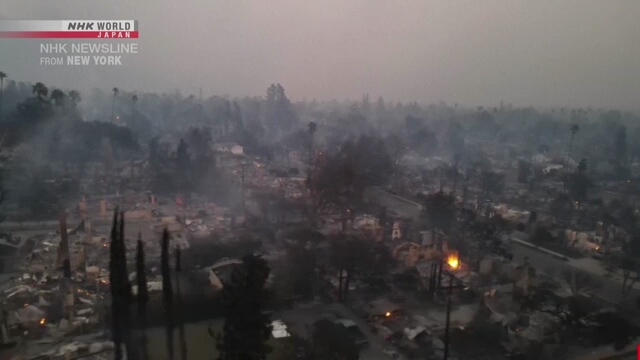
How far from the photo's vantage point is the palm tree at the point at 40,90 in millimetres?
2686

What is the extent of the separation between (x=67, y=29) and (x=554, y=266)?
3.50 m

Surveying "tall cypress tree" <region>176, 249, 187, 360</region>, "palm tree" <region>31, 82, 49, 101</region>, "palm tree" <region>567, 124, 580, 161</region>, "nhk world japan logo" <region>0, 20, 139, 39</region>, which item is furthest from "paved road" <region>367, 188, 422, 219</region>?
"palm tree" <region>31, 82, 49, 101</region>

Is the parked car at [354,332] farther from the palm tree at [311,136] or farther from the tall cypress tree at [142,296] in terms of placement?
the tall cypress tree at [142,296]

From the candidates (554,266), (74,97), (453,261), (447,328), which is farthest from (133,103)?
(554,266)

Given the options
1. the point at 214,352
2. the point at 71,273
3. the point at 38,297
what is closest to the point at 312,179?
the point at 214,352

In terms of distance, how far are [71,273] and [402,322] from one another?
213 centimetres

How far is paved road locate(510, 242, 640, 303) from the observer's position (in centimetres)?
281

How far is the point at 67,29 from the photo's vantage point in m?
2.56

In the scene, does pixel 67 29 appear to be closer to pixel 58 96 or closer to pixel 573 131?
pixel 58 96

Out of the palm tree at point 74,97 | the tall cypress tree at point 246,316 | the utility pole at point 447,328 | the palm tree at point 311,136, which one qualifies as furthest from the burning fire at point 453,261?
the palm tree at point 74,97

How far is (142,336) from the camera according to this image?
2.50 m

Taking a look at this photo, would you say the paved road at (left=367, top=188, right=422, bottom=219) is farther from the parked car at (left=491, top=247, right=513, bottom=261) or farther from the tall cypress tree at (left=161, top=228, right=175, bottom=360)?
the tall cypress tree at (left=161, top=228, right=175, bottom=360)

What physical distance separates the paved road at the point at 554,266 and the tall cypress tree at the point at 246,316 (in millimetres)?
1700

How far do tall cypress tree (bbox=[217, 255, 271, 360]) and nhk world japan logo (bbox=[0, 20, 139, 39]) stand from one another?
5.37 ft
